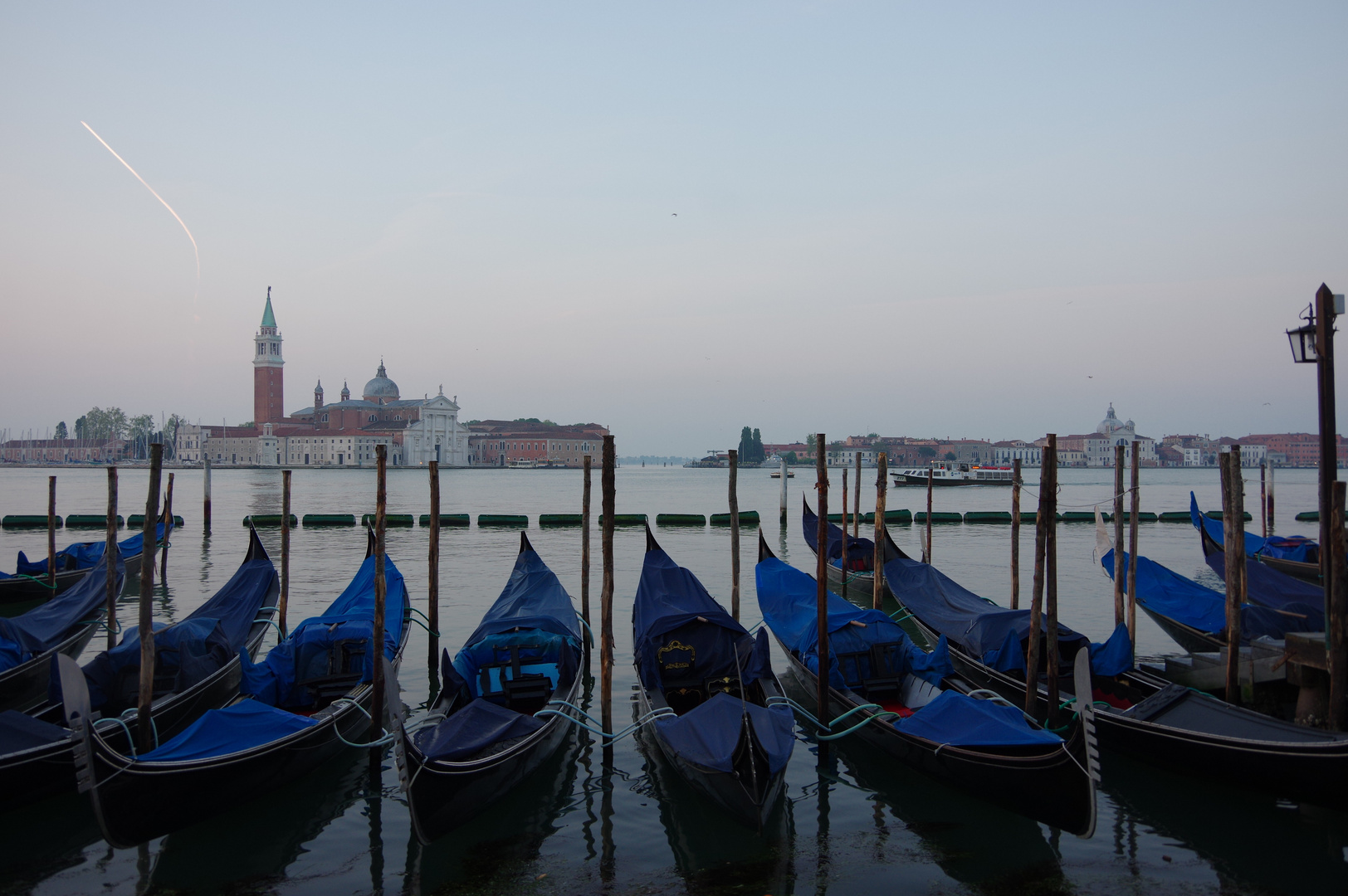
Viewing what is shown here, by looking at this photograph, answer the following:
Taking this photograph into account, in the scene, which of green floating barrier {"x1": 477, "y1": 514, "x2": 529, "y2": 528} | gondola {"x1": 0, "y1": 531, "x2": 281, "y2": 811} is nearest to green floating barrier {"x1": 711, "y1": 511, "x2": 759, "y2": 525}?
green floating barrier {"x1": 477, "y1": 514, "x2": 529, "y2": 528}

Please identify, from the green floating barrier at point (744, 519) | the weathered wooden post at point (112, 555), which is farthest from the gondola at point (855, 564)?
the green floating barrier at point (744, 519)

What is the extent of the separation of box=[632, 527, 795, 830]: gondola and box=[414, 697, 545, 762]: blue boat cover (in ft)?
2.52

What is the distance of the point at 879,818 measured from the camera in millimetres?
4434

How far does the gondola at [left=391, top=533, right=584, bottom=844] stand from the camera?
155 inches

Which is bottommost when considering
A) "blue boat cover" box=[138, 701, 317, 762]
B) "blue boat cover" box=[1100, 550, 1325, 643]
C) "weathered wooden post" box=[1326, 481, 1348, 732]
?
"blue boat cover" box=[138, 701, 317, 762]

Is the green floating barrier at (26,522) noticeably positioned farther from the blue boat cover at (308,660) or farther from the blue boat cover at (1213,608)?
the blue boat cover at (1213,608)

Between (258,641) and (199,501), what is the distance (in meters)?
26.7

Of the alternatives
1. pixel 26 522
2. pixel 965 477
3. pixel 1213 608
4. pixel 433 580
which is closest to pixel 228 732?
pixel 433 580

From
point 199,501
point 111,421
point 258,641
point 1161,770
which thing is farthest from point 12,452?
point 1161,770

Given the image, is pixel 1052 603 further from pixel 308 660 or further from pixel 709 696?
pixel 308 660

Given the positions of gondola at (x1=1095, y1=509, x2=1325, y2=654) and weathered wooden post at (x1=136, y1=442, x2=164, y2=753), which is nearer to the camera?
weathered wooden post at (x1=136, y1=442, x2=164, y2=753)

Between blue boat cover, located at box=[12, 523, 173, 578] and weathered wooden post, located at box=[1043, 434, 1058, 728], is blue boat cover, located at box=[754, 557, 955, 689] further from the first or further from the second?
blue boat cover, located at box=[12, 523, 173, 578]

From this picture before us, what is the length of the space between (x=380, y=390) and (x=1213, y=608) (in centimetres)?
8911

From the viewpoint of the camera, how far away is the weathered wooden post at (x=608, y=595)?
5172 millimetres
